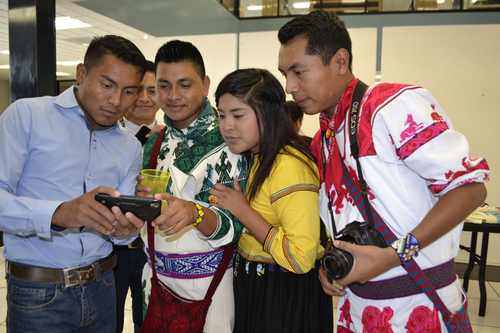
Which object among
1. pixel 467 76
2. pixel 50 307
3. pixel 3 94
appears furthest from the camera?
pixel 3 94

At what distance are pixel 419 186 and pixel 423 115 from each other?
0.78ft

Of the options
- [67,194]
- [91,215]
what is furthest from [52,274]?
[91,215]

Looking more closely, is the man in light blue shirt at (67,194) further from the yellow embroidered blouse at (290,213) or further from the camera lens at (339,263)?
the camera lens at (339,263)

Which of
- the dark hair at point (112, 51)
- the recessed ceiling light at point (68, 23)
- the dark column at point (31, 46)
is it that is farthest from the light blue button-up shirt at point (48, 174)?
the recessed ceiling light at point (68, 23)

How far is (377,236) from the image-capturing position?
3.58ft

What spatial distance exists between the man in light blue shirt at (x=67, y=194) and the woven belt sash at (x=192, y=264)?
23 centimetres

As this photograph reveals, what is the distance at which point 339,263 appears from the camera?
1.01m

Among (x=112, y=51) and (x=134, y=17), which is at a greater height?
(x=134, y=17)

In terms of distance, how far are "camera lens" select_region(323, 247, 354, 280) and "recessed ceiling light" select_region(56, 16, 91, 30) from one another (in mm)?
5121

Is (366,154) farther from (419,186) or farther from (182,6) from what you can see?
(182,6)

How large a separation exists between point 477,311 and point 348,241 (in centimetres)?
357

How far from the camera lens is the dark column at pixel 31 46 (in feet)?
8.98

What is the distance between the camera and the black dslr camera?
1014mm

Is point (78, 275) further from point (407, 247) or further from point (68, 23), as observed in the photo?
point (68, 23)
